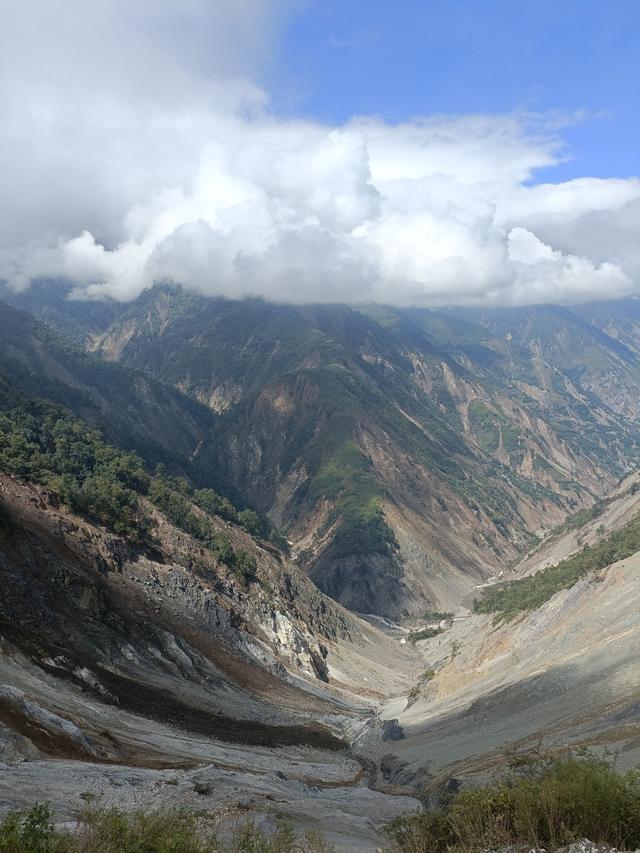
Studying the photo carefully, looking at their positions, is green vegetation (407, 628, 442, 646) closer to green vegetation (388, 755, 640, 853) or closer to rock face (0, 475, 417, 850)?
rock face (0, 475, 417, 850)

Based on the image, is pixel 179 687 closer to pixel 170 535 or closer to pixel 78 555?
pixel 78 555

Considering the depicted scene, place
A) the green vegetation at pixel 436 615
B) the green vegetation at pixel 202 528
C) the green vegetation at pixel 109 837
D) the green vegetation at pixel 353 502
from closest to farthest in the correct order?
the green vegetation at pixel 109 837 < the green vegetation at pixel 202 528 < the green vegetation at pixel 436 615 < the green vegetation at pixel 353 502

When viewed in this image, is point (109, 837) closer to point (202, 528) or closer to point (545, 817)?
point (545, 817)

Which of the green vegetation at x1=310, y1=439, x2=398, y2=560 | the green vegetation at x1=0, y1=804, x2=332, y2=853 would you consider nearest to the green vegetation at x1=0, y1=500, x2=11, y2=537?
the green vegetation at x1=0, y1=804, x2=332, y2=853

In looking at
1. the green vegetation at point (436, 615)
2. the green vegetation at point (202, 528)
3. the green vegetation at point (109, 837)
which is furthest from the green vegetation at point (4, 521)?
the green vegetation at point (436, 615)

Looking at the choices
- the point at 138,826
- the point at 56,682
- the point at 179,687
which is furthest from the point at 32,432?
the point at 138,826

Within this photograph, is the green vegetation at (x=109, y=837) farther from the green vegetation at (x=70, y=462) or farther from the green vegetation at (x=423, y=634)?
the green vegetation at (x=423, y=634)
